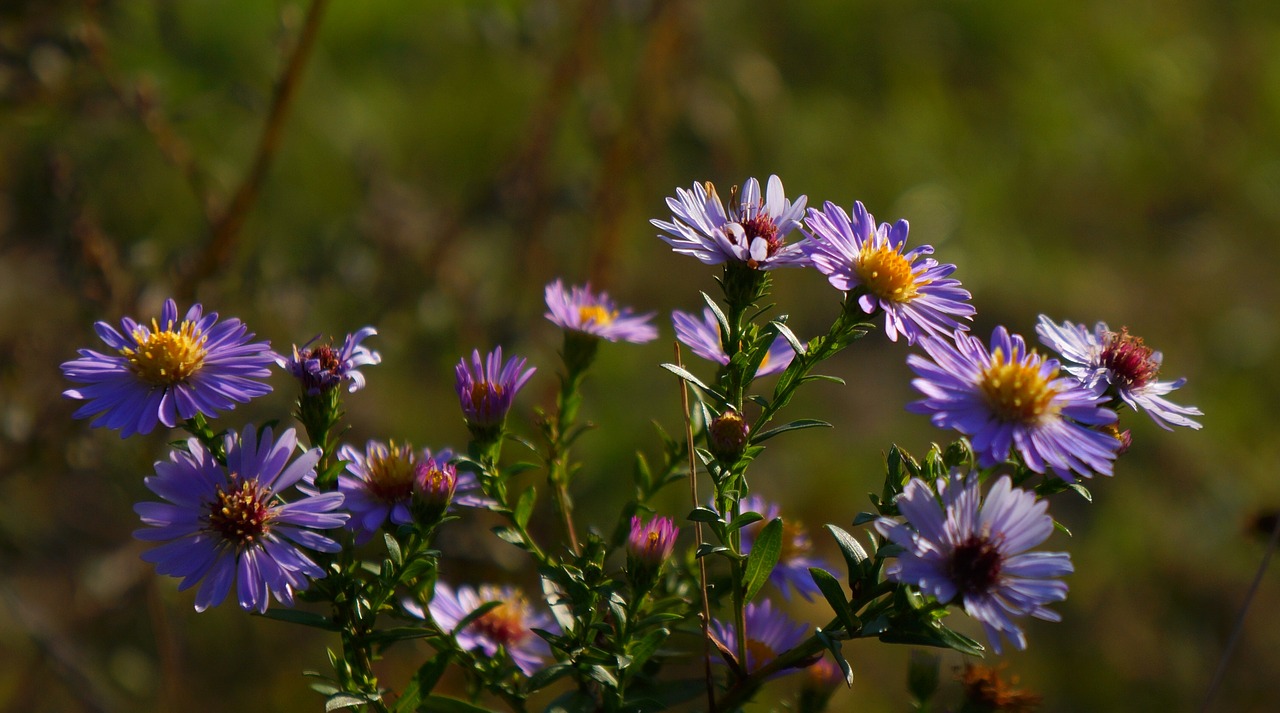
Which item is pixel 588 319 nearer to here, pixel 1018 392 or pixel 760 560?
pixel 760 560

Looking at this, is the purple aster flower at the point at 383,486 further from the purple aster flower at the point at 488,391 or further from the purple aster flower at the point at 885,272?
the purple aster flower at the point at 885,272

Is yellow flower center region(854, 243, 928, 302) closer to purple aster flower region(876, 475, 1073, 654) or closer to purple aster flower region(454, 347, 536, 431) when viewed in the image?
purple aster flower region(876, 475, 1073, 654)

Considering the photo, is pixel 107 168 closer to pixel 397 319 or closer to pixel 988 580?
pixel 397 319

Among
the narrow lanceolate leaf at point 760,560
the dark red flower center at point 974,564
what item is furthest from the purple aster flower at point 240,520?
the dark red flower center at point 974,564

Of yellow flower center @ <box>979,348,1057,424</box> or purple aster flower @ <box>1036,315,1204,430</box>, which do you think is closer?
yellow flower center @ <box>979,348,1057,424</box>

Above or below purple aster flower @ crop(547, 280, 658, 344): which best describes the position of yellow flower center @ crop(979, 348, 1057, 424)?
below

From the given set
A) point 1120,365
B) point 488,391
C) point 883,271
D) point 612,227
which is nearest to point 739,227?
point 883,271

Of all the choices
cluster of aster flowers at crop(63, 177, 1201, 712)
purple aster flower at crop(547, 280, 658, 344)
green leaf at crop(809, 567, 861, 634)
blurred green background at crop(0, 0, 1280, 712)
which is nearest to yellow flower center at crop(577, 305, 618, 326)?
purple aster flower at crop(547, 280, 658, 344)

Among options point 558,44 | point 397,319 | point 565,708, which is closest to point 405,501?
point 565,708
